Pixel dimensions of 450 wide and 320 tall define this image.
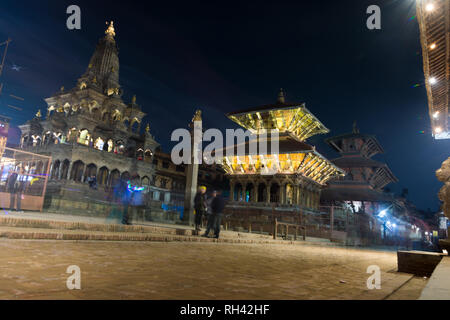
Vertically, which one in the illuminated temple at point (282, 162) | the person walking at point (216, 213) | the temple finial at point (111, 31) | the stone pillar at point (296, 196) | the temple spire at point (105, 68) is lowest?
the person walking at point (216, 213)

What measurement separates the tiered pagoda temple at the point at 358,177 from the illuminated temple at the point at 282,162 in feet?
17.5

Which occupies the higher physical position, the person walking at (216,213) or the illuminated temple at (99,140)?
the illuminated temple at (99,140)

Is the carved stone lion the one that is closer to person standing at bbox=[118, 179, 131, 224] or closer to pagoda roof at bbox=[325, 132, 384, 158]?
person standing at bbox=[118, 179, 131, 224]

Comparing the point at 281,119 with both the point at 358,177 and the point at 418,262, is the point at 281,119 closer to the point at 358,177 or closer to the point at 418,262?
the point at 358,177

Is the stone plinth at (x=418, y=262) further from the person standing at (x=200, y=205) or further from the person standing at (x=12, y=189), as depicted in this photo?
the person standing at (x=12, y=189)

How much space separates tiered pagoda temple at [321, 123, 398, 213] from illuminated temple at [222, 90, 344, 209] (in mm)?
5328

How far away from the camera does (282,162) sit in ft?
90.9

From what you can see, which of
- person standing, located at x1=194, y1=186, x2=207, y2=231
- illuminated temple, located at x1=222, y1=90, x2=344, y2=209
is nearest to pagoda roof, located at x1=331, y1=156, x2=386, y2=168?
illuminated temple, located at x1=222, y1=90, x2=344, y2=209

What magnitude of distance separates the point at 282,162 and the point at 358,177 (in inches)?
736

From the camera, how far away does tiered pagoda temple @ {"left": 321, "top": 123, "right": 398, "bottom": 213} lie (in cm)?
3675

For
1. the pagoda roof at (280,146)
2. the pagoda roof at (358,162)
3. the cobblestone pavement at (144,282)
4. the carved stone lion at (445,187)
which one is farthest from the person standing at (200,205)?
the pagoda roof at (358,162)

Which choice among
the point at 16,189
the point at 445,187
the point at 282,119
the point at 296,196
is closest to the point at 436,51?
the point at 445,187

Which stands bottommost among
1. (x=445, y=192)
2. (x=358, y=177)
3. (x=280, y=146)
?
(x=445, y=192)

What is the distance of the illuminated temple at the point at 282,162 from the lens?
89.4ft
